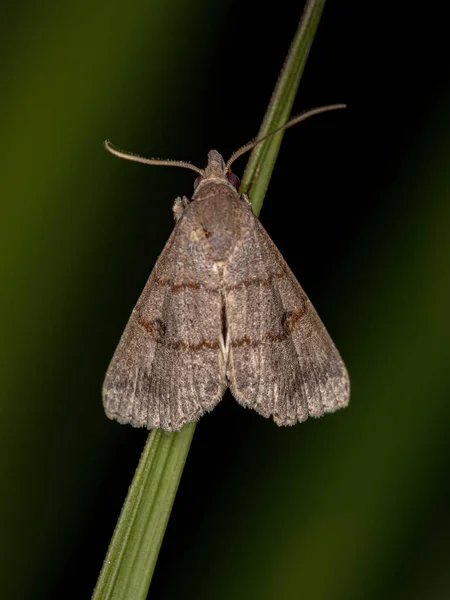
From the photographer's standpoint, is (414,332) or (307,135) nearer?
(414,332)

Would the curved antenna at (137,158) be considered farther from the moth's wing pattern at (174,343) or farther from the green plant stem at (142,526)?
the green plant stem at (142,526)

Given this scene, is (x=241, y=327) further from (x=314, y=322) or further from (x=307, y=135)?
(x=307, y=135)

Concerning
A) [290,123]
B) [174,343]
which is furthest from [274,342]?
[290,123]

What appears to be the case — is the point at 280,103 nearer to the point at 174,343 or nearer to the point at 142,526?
the point at 174,343

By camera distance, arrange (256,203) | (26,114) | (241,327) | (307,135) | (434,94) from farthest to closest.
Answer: (307,135)
(434,94)
(241,327)
(256,203)
(26,114)

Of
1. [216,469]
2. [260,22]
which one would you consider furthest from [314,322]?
[260,22]

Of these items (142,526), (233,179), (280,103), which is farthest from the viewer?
(233,179)
